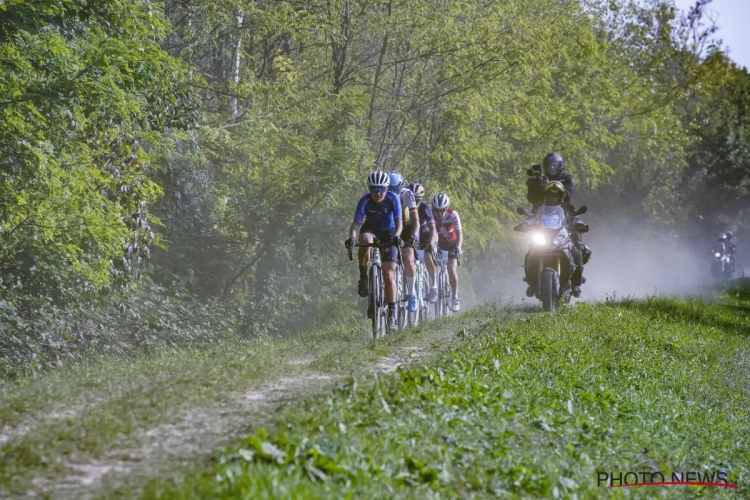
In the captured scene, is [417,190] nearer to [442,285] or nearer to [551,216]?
[551,216]

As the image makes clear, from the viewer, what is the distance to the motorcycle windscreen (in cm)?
1625

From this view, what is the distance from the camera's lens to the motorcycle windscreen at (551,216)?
16.2 metres

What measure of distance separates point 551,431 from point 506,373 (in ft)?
6.05

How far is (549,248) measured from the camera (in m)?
16.3

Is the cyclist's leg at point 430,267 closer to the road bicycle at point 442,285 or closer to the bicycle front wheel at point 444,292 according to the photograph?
the road bicycle at point 442,285

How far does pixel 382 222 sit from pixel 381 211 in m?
0.15

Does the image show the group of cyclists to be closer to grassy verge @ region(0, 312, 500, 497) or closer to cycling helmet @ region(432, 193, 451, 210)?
cycling helmet @ region(432, 193, 451, 210)

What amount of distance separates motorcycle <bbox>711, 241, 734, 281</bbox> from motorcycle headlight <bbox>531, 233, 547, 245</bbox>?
100 ft

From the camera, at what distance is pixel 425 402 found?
293 inches

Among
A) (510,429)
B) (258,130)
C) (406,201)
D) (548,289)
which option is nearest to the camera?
(510,429)

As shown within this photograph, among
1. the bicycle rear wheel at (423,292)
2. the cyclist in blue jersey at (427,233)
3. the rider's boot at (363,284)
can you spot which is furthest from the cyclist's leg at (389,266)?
the bicycle rear wheel at (423,292)

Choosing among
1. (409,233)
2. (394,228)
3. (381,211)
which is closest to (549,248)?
(409,233)

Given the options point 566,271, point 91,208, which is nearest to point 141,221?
point 91,208

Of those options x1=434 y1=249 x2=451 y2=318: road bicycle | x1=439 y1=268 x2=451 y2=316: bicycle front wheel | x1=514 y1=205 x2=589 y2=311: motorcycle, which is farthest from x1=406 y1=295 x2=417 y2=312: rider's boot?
x1=439 y1=268 x2=451 y2=316: bicycle front wheel
